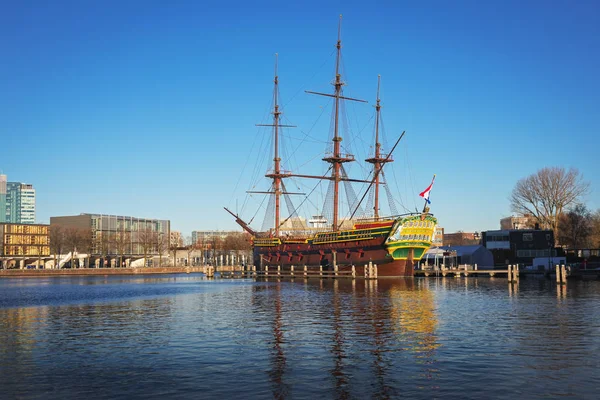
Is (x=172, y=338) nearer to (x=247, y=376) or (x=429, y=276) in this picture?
(x=247, y=376)

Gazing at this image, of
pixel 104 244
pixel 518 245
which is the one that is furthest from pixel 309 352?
pixel 104 244

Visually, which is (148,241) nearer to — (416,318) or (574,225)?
(574,225)

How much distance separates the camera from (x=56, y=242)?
157 metres

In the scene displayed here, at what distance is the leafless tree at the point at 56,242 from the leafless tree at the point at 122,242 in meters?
14.7

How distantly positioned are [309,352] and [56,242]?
148911 millimetres

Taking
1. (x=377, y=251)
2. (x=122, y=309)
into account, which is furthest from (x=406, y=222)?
(x=122, y=309)

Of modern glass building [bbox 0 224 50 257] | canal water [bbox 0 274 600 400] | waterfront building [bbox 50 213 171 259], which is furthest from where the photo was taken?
waterfront building [bbox 50 213 171 259]

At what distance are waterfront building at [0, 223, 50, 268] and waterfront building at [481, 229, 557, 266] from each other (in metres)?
120

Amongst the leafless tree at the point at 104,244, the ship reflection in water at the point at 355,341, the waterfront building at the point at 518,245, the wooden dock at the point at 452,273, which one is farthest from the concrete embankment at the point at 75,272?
the ship reflection in water at the point at 355,341

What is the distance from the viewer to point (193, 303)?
46.3 meters

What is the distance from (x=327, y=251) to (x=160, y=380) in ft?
216

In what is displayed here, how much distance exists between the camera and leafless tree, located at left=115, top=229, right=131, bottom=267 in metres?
167

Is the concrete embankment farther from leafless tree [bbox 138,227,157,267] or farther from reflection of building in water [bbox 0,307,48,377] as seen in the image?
reflection of building in water [bbox 0,307,48,377]

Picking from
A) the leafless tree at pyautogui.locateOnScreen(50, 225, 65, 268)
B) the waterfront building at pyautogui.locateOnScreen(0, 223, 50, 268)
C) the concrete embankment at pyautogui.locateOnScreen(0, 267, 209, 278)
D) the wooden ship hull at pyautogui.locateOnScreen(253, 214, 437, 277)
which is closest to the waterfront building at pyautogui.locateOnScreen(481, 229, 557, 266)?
the wooden ship hull at pyautogui.locateOnScreen(253, 214, 437, 277)
